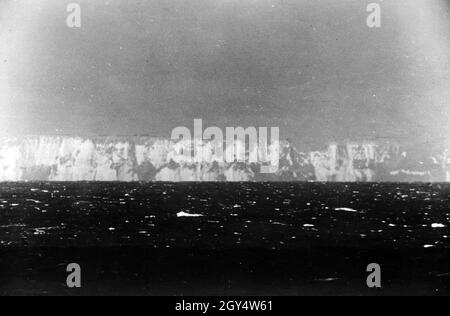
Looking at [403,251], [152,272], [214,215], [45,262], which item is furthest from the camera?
[214,215]

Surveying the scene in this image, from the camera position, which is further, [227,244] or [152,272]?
[227,244]

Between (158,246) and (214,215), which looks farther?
(214,215)

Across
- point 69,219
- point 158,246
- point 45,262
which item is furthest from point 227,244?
point 69,219

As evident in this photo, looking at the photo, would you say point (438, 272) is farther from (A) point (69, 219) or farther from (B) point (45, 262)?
(A) point (69, 219)
